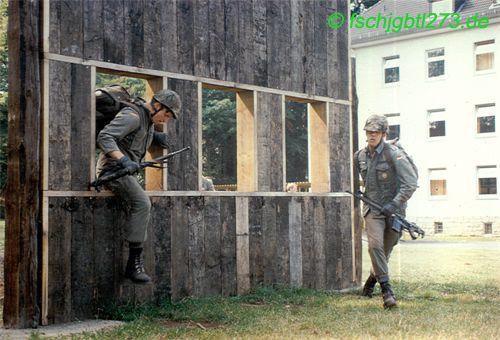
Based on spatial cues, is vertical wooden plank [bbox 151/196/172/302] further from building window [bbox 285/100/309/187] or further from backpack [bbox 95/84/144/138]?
building window [bbox 285/100/309/187]

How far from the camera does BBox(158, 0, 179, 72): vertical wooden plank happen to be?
9.12 meters

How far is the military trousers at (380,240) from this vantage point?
31.3ft

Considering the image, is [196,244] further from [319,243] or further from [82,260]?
[319,243]

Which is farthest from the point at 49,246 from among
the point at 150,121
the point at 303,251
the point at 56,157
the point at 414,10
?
the point at 414,10

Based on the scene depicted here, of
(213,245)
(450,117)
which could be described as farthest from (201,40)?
(450,117)

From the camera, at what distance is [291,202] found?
1077cm

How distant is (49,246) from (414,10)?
32.5m

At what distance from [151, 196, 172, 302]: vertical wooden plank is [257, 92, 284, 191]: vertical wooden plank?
1694 millimetres

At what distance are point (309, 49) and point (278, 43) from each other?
2.19 ft

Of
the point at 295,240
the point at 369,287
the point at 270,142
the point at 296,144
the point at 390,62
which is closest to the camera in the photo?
the point at 270,142

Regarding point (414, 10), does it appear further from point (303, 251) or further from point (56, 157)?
point (56, 157)

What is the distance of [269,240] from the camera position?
1043 centimetres

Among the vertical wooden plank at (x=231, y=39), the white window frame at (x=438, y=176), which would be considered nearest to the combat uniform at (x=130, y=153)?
the vertical wooden plank at (x=231, y=39)

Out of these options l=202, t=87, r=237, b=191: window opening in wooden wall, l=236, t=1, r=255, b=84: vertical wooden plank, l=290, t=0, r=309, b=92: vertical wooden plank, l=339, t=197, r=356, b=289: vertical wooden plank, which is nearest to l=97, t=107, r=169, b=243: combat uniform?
l=236, t=1, r=255, b=84: vertical wooden plank
